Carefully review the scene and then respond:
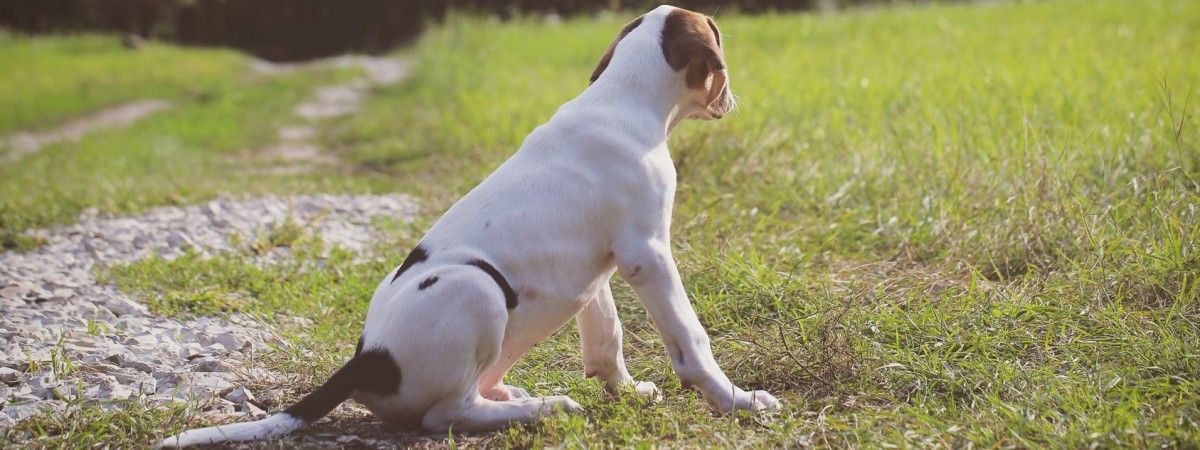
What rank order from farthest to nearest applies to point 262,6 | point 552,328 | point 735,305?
point 262,6
point 735,305
point 552,328

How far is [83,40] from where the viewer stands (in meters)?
23.6

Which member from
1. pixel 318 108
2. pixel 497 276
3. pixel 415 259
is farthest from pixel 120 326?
pixel 318 108

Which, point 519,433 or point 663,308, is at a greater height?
point 663,308

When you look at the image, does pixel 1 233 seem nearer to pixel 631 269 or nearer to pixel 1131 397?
pixel 631 269

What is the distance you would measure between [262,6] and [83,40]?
6008 millimetres

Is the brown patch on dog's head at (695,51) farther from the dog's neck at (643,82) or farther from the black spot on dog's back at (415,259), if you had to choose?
the black spot on dog's back at (415,259)

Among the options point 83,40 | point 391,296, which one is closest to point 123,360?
point 391,296

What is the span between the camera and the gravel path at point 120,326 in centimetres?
373

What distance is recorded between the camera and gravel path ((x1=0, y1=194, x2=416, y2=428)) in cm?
373

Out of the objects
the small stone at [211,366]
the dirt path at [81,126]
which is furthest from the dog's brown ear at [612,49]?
the dirt path at [81,126]

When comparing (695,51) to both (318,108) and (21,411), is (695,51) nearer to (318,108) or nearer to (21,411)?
(21,411)

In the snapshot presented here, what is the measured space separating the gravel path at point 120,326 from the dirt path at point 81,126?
5.84m

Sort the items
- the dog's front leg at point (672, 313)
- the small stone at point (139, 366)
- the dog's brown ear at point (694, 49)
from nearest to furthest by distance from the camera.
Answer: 1. the dog's front leg at point (672, 313)
2. the dog's brown ear at point (694, 49)
3. the small stone at point (139, 366)

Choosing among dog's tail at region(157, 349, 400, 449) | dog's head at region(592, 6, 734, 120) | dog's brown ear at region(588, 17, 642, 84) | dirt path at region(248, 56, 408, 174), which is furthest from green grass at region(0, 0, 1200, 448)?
dirt path at region(248, 56, 408, 174)
